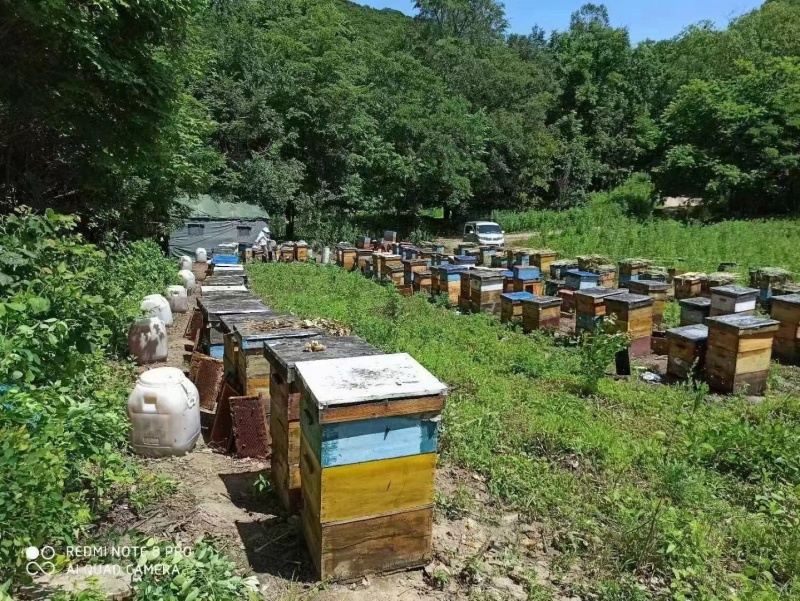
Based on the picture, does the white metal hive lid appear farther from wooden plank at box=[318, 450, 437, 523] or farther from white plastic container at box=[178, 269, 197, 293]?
white plastic container at box=[178, 269, 197, 293]

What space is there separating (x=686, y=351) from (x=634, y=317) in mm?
Answer: 993

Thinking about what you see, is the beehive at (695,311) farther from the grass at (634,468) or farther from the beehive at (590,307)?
the grass at (634,468)

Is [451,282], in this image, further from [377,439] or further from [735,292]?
[377,439]

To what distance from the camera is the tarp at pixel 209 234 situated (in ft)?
64.3

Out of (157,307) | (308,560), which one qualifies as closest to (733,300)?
(308,560)

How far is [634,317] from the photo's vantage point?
7.38m

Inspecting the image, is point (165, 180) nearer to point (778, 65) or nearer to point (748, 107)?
point (748, 107)

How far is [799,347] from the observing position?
7.10 m

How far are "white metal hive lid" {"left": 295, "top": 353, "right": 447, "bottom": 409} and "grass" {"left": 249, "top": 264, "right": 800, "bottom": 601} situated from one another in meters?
1.15

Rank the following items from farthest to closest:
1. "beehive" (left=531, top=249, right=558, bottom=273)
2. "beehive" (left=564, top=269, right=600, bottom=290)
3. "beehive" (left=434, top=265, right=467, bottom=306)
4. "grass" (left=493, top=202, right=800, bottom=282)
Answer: "grass" (left=493, top=202, right=800, bottom=282) < "beehive" (left=531, top=249, right=558, bottom=273) < "beehive" (left=434, top=265, right=467, bottom=306) < "beehive" (left=564, top=269, right=600, bottom=290)

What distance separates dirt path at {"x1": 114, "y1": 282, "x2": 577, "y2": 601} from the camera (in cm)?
284

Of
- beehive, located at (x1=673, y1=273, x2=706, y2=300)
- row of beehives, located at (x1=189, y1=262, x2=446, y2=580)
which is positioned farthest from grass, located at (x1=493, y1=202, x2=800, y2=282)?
row of beehives, located at (x1=189, y1=262, x2=446, y2=580)

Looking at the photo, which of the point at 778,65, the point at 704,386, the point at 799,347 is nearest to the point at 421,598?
the point at 704,386

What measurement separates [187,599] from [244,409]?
2108mm
